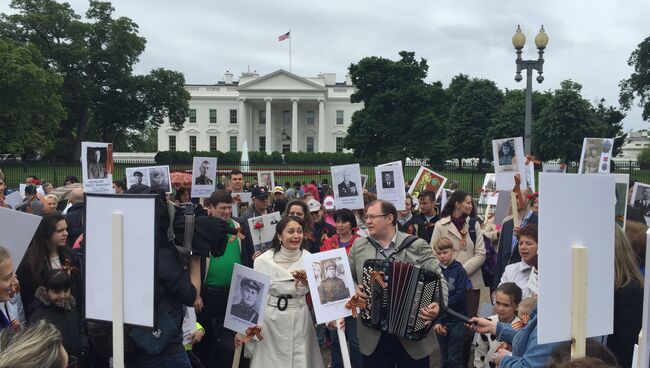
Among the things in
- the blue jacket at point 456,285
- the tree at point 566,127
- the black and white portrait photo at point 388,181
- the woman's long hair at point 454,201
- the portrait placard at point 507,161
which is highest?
the tree at point 566,127

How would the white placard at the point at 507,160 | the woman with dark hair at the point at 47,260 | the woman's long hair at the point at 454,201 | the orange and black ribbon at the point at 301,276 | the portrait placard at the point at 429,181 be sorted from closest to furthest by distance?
the woman with dark hair at the point at 47,260, the orange and black ribbon at the point at 301,276, the woman's long hair at the point at 454,201, the white placard at the point at 507,160, the portrait placard at the point at 429,181

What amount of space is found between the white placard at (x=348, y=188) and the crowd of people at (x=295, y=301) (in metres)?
2.11

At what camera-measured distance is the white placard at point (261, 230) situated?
6512 millimetres

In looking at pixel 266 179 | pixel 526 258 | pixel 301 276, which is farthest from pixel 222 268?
pixel 266 179

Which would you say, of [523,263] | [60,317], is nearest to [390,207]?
[523,263]

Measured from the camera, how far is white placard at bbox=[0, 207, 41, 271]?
3170 mm

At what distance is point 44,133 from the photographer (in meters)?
46.5

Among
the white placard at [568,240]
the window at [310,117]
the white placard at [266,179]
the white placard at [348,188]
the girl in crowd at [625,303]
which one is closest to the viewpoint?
the white placard at [568,240]

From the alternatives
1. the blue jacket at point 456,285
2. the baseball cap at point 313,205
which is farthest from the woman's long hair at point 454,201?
the baseball cap at point 313,205

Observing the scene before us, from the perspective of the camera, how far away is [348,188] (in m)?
9.28

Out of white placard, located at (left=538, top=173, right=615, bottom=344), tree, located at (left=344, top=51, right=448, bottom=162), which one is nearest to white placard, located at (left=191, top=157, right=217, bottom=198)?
white placard, located at (left=538, top=173, right=615, bottom=344)

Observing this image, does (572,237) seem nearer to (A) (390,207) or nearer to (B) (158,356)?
(A) (390,207)

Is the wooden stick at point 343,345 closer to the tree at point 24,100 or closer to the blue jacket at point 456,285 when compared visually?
the blue jacket at point 456,285

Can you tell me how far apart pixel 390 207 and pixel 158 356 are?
2.04 metres
